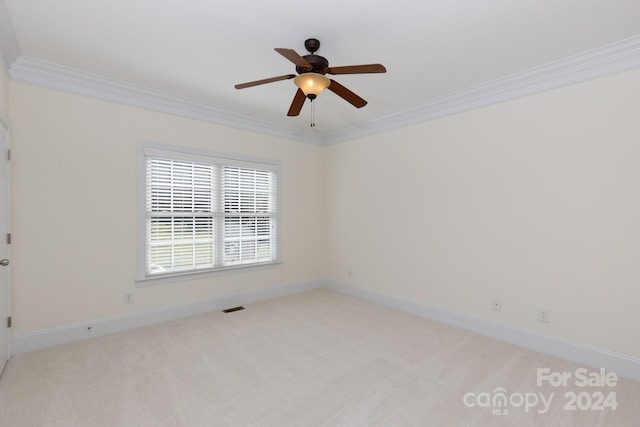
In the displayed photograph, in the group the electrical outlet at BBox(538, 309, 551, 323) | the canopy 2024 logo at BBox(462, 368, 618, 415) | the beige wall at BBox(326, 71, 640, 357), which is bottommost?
the canopy 2024 logo at BBox(462, 368, 618, 415)

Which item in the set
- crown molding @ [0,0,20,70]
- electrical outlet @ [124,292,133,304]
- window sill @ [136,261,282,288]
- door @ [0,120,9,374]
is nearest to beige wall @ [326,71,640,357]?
window sill @ [136,261,282,288]

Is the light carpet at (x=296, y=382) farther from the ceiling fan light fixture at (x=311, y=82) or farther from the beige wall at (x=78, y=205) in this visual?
the ceiling fan light fixture at (x=311, y=82)

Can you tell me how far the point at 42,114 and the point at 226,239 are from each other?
7.68 ft

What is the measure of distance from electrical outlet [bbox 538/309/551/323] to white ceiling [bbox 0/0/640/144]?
2377mm

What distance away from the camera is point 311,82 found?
86.4 inches

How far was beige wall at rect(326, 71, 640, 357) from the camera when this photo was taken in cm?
257

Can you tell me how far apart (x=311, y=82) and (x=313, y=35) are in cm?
48

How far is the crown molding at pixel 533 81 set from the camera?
252cm

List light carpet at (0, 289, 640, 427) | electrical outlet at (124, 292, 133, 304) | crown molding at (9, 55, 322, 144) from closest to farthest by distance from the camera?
light carpet at (0, 289, 640, 427) < crown molding at (9, 55, 322, 144) < electrical outlet at (124, 292, 133, 304)

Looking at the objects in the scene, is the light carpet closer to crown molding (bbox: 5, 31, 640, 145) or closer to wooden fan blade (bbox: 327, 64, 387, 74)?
wooden fan blade (bbox: 327, 64, 387, 74)

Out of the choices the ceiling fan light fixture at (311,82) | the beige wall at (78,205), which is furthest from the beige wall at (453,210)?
the ceiling fan light fixture at (311,82)

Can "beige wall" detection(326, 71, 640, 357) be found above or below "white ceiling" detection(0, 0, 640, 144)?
below

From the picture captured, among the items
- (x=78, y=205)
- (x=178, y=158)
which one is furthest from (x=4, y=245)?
(x=178, y=158)

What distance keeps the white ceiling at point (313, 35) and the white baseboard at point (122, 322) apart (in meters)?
2.58
